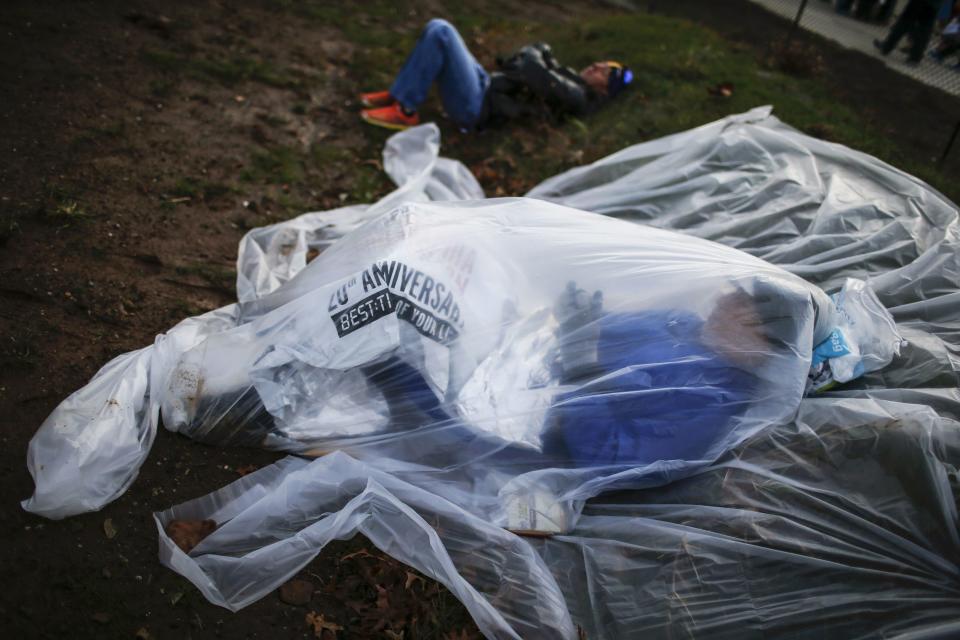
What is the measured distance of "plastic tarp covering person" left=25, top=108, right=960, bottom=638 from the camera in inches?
88.7

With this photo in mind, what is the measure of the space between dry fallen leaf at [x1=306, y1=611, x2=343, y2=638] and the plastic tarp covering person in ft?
0.54

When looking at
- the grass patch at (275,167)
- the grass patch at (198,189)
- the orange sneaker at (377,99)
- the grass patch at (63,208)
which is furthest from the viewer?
the orange sneaker at (377,99)

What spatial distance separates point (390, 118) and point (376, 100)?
1.05ft

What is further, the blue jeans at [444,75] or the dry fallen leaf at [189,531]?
the blue jeans at [444,75]

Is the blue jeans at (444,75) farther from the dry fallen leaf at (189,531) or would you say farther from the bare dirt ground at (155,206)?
the dry fallen leaf at (189,531)

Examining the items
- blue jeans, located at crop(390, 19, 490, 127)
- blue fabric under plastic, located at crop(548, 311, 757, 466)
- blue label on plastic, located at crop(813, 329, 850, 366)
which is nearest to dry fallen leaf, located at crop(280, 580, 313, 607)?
blue fabric under plastic, located at crop(548, 311, 757, 466)

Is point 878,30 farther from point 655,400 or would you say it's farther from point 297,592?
point 297,592

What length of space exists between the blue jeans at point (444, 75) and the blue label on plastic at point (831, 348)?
318 centimetres

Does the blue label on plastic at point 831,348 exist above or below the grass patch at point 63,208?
above

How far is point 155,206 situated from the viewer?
384 centimetres

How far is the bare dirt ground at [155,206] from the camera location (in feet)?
7.61

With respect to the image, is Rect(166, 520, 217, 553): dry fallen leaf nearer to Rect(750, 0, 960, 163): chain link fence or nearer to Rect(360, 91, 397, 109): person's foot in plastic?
Rect(360, 91, 397, 109): person's foot in plastic

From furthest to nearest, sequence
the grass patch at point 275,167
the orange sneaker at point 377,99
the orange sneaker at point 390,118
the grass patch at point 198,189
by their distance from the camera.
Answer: the orange sneaker at point 377,99, the orange sneaker at point 390,118, the grass patch at point 275,167, the grass patch at point 198,189

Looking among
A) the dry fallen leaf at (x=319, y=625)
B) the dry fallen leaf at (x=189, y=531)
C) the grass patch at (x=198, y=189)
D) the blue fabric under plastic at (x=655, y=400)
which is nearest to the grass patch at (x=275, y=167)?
the grass patch at (x=198, y=189)
